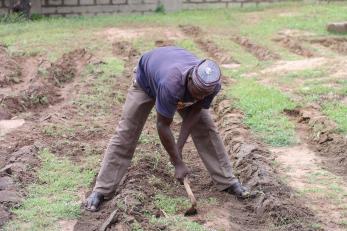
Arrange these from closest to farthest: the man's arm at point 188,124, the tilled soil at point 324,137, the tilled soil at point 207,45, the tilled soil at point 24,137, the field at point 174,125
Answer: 1. the man's arm at point 188,124
2. the field at point 174,125
3. the tilled soil at point 24,137
4. the tilled soil at point 324,137
5. the tilled soil at point 207,45

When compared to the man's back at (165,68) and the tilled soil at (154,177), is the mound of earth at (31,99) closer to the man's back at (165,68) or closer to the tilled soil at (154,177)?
the tilled soil at (154,177)

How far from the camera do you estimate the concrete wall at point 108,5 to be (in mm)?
16953

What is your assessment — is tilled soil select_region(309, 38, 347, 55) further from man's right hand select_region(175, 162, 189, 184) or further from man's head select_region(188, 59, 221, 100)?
man's head select_region(188, 59, 221, 100)

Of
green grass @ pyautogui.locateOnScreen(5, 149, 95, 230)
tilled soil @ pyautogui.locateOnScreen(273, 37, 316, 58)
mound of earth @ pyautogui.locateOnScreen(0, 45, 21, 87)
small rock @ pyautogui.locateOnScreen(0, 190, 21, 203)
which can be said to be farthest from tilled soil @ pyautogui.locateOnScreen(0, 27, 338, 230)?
tilled soil @ pyautogui.locateOnScreen(273, 37, 316, 58)

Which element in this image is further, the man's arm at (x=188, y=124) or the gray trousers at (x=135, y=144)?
the gray trousers at (x=135, y=144)

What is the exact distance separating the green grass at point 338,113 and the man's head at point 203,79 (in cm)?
331

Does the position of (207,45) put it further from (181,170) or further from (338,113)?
(181,170)

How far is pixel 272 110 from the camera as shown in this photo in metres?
8.69

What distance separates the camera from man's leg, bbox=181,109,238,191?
5.67 metres

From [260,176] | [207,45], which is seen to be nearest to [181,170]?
[260,176]

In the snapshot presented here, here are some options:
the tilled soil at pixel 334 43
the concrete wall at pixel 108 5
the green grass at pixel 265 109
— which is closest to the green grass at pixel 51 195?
the green grass at pixel 265 109

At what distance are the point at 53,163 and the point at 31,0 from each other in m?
10.8

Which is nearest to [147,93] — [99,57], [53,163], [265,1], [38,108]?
[53,163]

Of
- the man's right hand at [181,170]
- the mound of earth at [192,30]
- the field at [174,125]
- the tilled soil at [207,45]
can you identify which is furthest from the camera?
the mound of earth at [192,30]
